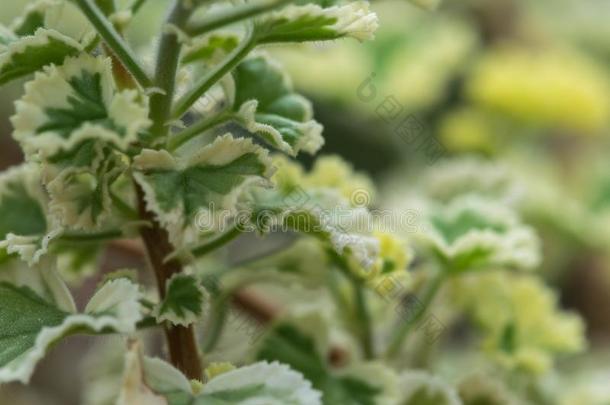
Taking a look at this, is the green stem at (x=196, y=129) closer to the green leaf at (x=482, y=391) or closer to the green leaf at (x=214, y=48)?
the green leaf at (x=214, y=48)

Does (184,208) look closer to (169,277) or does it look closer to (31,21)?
(169,277)

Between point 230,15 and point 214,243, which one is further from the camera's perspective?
point 214,243

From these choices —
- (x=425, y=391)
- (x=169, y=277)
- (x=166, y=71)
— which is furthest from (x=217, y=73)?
(x=425, y=391)

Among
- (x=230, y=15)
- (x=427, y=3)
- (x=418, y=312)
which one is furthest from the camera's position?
(x=418, y=312)

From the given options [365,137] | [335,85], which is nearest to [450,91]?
[365,137]

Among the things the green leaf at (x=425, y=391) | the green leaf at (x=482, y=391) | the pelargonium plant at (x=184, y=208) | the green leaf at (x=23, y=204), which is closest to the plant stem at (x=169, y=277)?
the pelargonium plant at (x=184, y=208)

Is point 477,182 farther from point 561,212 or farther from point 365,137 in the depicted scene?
point 365,137
